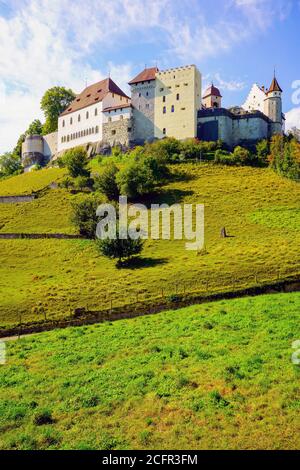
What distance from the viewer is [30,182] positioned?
88.8 metres

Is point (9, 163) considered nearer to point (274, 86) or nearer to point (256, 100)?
point (256, 100)

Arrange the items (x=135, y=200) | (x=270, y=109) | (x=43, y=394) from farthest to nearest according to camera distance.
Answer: (x=270, y=109) → (x=135, y=200) → (x=43, y=394)

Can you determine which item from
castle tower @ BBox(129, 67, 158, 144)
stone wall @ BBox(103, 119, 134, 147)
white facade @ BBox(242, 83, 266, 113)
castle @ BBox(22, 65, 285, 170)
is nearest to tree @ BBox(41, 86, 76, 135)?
castle @ BBox(22, 65, 285, 170)

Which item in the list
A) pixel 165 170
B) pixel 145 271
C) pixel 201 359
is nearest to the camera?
pixel 201 359

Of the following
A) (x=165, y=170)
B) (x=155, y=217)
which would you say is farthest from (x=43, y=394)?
A: (x=165, y=170)

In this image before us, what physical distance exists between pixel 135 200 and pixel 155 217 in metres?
8.14

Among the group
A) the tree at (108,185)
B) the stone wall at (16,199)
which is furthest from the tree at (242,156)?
the stone wall at (16,199)

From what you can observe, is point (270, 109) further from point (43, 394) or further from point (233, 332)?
point (43, 394)

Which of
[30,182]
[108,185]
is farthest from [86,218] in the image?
[30,182]

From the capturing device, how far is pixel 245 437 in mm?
16688

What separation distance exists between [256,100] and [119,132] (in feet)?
91.8

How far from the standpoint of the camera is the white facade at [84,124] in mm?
99688

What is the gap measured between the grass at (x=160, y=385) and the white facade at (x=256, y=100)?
75615 mm

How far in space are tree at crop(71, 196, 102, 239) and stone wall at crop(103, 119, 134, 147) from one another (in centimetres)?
3866
